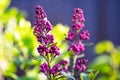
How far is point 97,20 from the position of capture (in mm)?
5066

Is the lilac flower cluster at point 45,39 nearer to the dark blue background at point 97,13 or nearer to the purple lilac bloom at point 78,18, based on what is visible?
the purple lilac bloom at point 78,18

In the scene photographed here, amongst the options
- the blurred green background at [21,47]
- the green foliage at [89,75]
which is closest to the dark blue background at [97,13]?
the blurred green background at [21,47]

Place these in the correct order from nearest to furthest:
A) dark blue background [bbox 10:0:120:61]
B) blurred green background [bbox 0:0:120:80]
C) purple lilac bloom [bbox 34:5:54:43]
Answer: purple lilac bloom [bbox 34:5:54:43]
blurred green background [bbox 0:0:120:80]
dark blue background [bbox 10:0:120:61]

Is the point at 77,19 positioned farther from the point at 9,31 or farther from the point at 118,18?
the point at 118,18

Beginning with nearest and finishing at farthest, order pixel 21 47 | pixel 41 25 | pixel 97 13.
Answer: pixel 41 25 < pixel 21 47 < pixel 97 13

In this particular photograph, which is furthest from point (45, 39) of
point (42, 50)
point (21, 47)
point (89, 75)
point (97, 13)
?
point (97, 13)

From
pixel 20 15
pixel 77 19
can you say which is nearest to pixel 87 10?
pixel 20 15

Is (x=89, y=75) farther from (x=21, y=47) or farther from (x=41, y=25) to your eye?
(x=21, y=47)

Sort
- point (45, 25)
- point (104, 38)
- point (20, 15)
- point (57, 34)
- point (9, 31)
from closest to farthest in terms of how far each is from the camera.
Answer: point (45, 25) → point (57, 34) → point (9, 31) → point (20, 15) → point (104, 38)

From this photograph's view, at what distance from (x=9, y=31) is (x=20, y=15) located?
146 millimetres

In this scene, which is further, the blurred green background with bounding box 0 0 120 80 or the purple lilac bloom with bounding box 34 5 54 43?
the blurred green background with bounding box 0 0 120 80

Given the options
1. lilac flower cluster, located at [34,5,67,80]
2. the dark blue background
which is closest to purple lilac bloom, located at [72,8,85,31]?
lilac flower cluster, located at [34,5,67,80]

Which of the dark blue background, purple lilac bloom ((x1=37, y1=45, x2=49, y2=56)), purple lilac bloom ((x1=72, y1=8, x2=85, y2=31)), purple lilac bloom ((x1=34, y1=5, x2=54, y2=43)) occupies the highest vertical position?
the dark blue background

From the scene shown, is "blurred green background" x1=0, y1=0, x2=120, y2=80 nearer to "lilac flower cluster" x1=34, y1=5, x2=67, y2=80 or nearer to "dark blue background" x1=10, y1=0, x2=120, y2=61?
"lilac flower cluster" x1=34, y1=5, x2=67, y2=80
